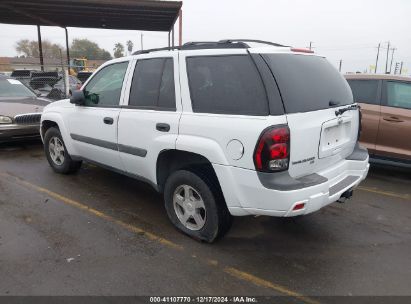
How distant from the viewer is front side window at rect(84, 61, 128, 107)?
4.28 meters

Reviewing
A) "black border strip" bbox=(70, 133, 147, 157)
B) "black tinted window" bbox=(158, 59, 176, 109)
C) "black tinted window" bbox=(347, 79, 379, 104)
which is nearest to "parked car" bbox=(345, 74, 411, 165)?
"black tinted window" bbox=(347, 79, 379, 104)

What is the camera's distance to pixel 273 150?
112 inches

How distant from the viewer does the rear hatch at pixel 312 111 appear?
2.97 metres

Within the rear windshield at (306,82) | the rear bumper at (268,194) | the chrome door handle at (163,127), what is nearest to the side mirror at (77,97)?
the chrome door handle at (163,127)

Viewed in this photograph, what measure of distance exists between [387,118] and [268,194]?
3664mm

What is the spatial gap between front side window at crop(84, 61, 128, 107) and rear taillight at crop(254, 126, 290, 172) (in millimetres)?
2045

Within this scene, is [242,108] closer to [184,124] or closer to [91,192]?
[184,124]

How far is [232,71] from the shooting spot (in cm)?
317

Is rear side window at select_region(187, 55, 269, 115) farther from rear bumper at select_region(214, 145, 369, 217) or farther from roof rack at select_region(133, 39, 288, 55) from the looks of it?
rear bumper at select_region(214, 145, 369, 217)

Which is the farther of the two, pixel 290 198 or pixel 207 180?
pixel 207 180

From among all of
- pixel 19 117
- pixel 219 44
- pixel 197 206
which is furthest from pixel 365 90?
pixel 19 117

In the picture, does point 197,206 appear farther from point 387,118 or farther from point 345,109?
point 387,118

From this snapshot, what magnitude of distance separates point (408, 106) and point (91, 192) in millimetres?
4869

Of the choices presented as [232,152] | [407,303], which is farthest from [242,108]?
[407,303]
